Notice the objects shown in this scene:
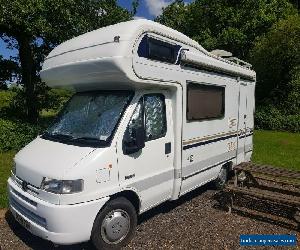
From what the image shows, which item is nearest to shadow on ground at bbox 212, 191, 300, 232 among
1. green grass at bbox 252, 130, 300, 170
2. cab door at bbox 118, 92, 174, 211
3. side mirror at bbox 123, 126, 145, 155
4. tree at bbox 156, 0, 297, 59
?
cab door at bbox 118, 92, 174, 211

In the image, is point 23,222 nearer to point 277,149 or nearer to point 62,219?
point 62,219

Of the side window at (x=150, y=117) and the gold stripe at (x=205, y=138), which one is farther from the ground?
the side window at (x=150, y=117)

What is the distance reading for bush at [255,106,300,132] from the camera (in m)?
23.9

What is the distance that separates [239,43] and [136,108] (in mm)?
25891

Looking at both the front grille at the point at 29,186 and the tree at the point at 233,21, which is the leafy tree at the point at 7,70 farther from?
the tree at the point at 233,21

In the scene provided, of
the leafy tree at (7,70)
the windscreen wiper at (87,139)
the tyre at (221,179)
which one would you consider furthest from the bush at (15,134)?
the windscreen wiper at (87,139)

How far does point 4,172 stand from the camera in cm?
1046

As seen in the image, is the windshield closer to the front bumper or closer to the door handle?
the front bumper

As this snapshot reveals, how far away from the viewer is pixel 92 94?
6.76m

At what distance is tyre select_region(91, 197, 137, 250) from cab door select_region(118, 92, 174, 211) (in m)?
0.33

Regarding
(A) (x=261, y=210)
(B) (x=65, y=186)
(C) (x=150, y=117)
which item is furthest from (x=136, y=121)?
(A) (x=261, y=210)

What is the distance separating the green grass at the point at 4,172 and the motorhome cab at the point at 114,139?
2.13 metres

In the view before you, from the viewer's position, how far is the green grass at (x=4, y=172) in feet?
26.7

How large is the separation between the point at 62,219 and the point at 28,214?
824mm
